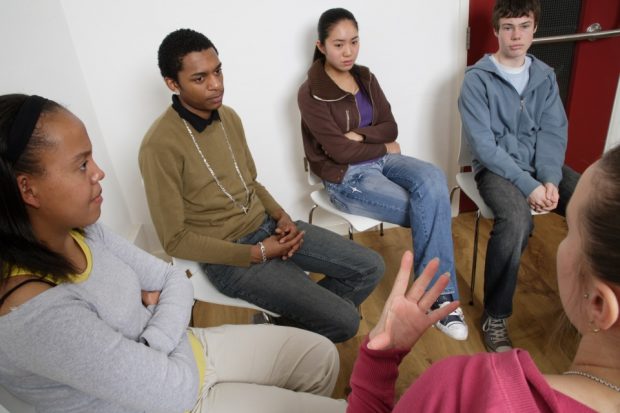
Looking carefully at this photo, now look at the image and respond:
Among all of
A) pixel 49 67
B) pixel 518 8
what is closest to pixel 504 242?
pixel 518 8

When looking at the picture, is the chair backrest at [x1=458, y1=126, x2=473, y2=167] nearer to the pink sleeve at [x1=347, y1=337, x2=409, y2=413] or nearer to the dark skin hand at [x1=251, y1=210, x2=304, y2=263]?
the dark skin hand at [x1=251, y1=210, x2=304, y2=263]

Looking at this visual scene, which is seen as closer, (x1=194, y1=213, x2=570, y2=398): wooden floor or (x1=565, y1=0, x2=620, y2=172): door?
(x1=194, y1=213, x2=570, y2=398): wooden floor

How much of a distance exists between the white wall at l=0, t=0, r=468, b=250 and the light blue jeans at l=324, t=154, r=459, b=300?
623mm

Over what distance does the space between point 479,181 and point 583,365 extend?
55.2 inches

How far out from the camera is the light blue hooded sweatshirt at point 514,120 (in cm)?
184

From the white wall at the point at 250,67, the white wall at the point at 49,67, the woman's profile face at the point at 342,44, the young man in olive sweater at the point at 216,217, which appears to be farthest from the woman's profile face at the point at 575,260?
the white wall at the point at 250,67

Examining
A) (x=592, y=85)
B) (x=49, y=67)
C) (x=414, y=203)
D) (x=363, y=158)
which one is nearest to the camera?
(x=49, y=67)

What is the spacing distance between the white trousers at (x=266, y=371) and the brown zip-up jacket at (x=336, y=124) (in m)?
0.85

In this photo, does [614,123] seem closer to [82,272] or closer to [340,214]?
[340,214]

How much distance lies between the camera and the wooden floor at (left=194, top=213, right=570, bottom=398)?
1658 mm

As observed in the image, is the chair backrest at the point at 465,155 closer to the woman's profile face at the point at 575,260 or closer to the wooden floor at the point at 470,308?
the wooden floor at the point at 470,308

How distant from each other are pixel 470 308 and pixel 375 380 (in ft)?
4.47

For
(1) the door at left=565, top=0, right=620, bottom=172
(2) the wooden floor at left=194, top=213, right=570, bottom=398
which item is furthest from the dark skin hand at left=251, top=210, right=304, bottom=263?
(1) the door at left=565, top=0, right=620, bottom=172

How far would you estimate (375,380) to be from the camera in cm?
73
